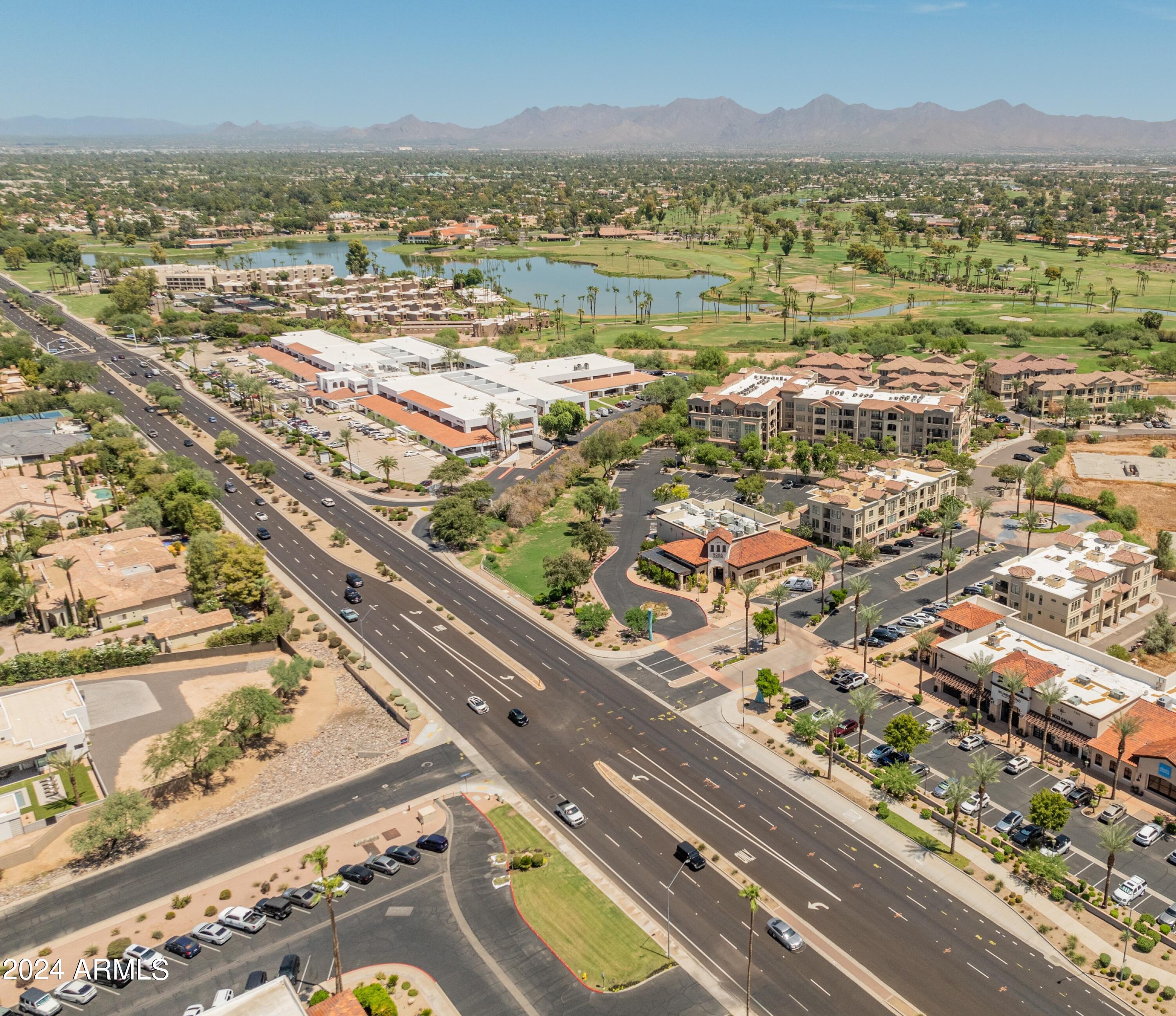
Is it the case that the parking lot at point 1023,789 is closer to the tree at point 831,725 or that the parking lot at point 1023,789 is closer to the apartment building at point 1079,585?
the tree at point 831,725

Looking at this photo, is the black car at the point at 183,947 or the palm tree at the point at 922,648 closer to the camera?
the black car at the point at 183,947

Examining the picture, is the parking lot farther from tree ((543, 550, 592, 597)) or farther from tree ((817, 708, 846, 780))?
tree ((543, 550, 592, 597))

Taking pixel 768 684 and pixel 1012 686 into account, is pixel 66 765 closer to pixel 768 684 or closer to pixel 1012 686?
pixel 768 684

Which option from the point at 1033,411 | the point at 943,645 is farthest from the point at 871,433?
the point at 943,645

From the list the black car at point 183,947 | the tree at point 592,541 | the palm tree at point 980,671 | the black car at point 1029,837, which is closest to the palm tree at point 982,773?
the black car at point 1029,837

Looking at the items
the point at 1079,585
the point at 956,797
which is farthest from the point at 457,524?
the point at 1079,585

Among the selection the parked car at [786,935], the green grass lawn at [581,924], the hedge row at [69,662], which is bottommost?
the green grass lawn at [581,924]
